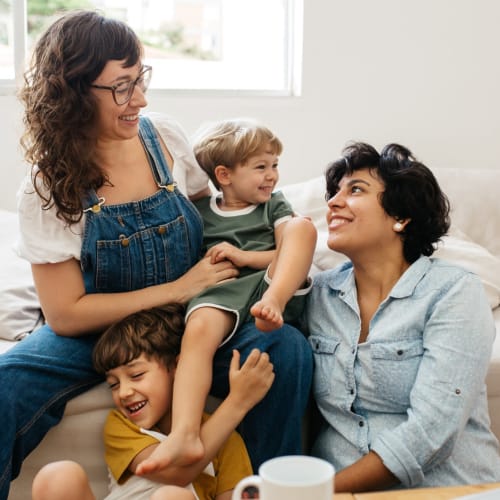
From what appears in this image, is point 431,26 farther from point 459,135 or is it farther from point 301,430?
point 301,430

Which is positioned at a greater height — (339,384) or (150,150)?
(150,150)

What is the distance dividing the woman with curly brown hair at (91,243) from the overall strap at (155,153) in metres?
0.02

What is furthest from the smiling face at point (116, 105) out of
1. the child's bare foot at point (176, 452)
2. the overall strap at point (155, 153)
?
the child's bare foot at point (176, 452)

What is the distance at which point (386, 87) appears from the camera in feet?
10.4

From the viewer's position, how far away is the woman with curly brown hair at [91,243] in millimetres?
1776

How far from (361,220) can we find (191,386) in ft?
1.69

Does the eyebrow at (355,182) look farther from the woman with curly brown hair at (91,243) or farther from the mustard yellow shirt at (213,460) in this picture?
the mustard yellow shirt at (213,460)

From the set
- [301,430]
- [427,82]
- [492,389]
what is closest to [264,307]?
[301,430]

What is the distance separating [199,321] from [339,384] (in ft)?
1.09

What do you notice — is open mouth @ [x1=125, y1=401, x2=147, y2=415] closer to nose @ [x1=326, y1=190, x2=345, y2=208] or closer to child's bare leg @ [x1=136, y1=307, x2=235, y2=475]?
child's bare leg @ [x1=136, y1=307, x2=235, y2=475]

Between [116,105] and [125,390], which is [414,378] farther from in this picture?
[116,105]

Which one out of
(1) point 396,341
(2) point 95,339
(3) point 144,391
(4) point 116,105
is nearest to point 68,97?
(4) point 116,105

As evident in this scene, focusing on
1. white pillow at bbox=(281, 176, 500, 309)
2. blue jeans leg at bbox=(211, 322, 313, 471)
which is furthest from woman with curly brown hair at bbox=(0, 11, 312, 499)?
white pillow at bbox=(281, 176, 500, 309)

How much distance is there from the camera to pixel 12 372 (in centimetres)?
175
